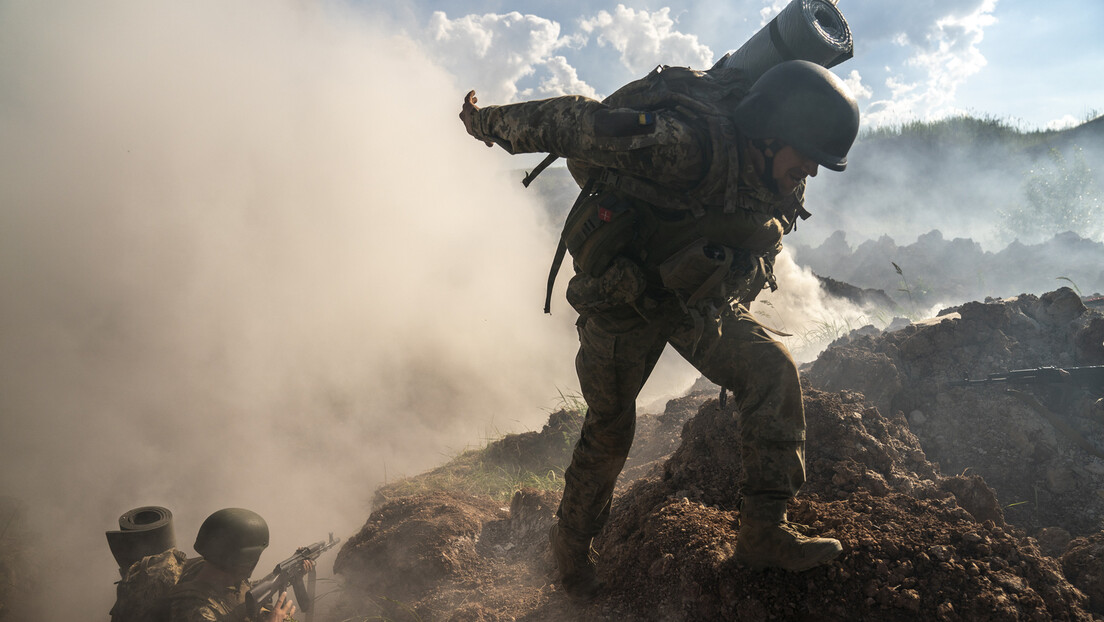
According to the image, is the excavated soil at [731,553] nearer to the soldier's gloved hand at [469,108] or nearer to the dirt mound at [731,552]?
the dirt mound at [731,552]

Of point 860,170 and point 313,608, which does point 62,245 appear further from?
point 860,170

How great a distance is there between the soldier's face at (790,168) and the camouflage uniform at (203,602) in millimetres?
3292

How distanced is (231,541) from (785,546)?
2.78 m

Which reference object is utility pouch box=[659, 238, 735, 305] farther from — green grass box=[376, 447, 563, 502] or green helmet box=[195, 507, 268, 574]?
green grass box=[376, 447, 563, 502]

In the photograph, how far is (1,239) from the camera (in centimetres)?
717

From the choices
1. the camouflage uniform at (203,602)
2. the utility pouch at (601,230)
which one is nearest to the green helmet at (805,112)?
the utility pouch at (601,230)

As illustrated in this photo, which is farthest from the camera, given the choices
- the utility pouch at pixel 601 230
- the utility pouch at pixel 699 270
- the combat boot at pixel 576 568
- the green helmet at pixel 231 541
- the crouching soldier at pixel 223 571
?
the green helmet at pixel 231 541

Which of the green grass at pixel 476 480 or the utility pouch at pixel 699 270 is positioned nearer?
the utility pouch at pixel 699 270

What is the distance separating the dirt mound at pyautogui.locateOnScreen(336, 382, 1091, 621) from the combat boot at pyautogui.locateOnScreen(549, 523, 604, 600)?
0.07 metres

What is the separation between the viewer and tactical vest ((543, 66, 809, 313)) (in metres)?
2.08

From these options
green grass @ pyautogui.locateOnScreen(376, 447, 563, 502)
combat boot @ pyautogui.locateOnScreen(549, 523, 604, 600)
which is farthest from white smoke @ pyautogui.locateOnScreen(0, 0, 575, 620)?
combat boot @ pyautogui.locateOnScreen(549, 523, 604, 600)

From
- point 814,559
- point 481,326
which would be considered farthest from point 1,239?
point 814,559

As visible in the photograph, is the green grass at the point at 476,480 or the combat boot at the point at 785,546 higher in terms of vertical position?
the green grass at the point at 476,480

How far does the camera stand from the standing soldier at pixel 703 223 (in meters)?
2.01
